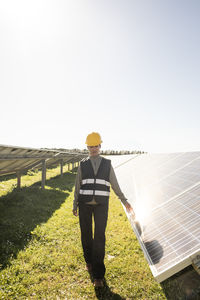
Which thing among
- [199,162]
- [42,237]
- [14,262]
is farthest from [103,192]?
[199,162]

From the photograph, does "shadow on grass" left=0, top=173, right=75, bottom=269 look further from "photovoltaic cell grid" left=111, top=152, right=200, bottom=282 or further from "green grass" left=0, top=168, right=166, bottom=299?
"photovoltaic cell grid" left=111, top=152, right=200, bottom=282

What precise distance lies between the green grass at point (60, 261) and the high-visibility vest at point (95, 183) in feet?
5.99

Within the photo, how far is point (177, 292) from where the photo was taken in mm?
3580

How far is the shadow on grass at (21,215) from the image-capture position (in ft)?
16.3

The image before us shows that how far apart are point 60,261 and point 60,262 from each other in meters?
0.04

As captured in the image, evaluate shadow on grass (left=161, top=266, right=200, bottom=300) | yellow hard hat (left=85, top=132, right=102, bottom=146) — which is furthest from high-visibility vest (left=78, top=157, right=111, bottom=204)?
shadow on grass (left=161, top=266, right=200, bottom=300)

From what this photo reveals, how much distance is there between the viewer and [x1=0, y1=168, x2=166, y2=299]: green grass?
3.61m

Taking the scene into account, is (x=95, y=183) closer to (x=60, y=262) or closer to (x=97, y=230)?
(x=97, y=230)

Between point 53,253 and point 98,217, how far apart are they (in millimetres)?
2209

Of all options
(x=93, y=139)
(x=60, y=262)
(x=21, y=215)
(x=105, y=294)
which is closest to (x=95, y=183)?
(x=93, y=139)

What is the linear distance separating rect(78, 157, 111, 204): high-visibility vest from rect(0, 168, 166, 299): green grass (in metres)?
1.82

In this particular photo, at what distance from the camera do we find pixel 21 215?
23.7 ft

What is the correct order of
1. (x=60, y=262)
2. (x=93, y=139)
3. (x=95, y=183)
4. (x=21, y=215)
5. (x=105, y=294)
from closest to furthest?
(x=105, y=294), (x=95, y=183), (x=93, y=139), (x=60, y=262), (x=21, y=215)

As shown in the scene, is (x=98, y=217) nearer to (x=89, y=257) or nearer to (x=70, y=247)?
(x=89, y=257)
